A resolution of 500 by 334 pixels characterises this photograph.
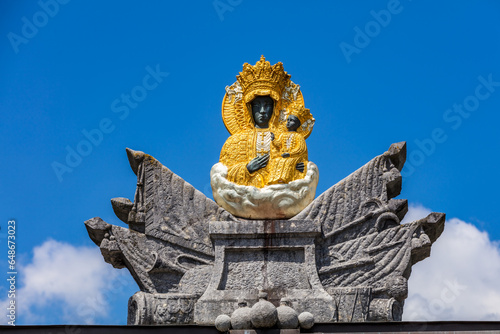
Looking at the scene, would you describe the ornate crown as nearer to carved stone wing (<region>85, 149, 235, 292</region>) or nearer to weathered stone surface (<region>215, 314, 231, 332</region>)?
carved stone wing (<region>85, 149, 235, 292</region>)

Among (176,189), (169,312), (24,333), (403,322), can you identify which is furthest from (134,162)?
(403,322)

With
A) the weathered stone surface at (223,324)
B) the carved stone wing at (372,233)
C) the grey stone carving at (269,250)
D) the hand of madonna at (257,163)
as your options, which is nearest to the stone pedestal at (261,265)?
the grey stone carving at (269,250)

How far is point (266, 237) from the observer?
47.2 ft

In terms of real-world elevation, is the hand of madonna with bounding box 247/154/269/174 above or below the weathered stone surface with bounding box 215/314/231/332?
above

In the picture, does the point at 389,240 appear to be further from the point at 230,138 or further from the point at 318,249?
the point at 230,138

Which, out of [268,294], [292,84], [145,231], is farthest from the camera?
[292,84]

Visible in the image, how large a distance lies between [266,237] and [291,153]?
1700mm

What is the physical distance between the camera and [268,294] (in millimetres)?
13938

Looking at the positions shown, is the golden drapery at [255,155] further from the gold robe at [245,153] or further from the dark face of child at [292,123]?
the dark face of child at [292,123]

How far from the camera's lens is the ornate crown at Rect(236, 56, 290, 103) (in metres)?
15.7

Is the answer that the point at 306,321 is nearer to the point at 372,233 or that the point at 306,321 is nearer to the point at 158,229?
the point at 372,233

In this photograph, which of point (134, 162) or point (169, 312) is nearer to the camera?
point (169, 312)

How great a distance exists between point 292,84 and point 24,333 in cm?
651

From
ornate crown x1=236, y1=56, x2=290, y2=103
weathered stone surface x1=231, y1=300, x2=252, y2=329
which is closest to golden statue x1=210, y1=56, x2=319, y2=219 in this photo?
ornate crown x1=236, y1=56, x2=290, y2=103
